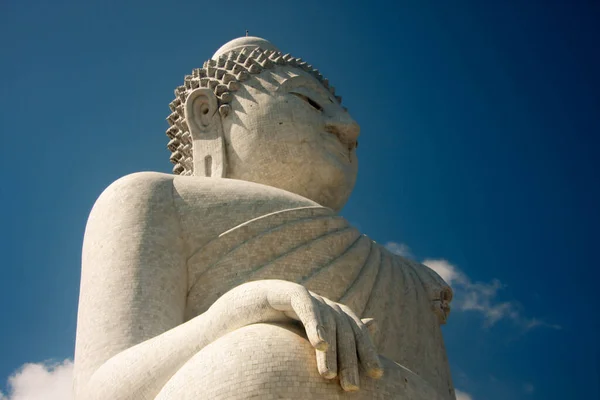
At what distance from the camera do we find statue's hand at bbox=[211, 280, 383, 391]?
5160mm

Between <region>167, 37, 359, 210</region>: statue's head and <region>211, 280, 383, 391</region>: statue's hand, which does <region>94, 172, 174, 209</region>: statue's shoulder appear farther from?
<region>211, 280, 383, 391</region>: statue's hand

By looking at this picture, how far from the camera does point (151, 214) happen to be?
7.60m

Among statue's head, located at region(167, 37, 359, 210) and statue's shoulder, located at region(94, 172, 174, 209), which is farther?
statue's head, located at region(167, 37, 359, 210)

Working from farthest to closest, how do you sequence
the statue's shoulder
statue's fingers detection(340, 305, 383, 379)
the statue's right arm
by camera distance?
the statue's shoulder, the statue's right arm, statue's fingers detection(340, 305, 383, 379)

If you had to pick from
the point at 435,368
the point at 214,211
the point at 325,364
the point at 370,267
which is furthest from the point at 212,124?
the point at 325,364

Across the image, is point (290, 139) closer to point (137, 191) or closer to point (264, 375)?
point (137, 191)

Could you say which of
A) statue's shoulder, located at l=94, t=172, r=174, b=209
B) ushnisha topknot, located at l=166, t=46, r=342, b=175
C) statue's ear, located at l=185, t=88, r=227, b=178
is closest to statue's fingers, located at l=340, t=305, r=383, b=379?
statue's shoulder, located at l=94, t=172, r=174, b=209

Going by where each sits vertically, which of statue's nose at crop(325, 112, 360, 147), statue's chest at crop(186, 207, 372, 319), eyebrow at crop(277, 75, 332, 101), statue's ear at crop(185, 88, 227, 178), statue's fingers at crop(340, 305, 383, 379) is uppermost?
eyebrow at crop(277, 75, 332, 101)

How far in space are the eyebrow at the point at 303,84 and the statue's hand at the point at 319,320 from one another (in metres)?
4.03

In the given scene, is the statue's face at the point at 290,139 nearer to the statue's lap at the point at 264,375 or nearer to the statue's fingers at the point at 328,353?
the statue's lap at the point at 264,375

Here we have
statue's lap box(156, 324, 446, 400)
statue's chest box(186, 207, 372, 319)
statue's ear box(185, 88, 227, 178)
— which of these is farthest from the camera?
statue's ear box(185, 88, 227, 178)

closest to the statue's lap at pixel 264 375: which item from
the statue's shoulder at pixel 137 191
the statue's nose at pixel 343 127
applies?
the statue's shoulder at pixel 137 191

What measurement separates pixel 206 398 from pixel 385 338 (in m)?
3.09

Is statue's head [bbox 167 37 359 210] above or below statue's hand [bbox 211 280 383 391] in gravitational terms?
above
